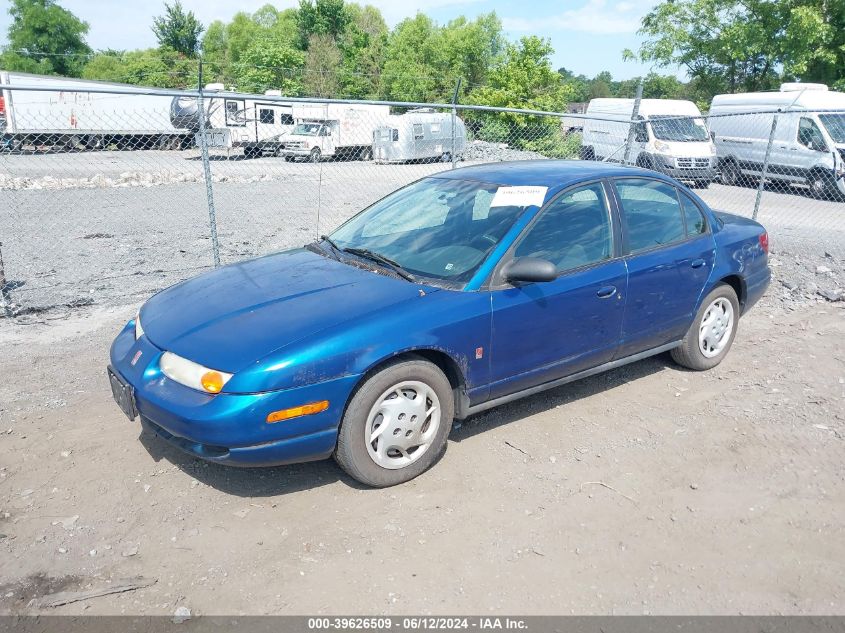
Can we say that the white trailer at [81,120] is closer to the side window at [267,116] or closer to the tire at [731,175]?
the side window at [267,116]

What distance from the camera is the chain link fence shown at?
8.06 metres

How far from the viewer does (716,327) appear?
210 inches

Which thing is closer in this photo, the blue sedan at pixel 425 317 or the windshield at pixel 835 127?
the blue sedan at pixel 425 317

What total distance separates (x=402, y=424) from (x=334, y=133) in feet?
83.4

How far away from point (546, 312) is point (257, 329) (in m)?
1.67

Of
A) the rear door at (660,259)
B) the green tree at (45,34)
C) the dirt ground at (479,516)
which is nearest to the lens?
the dirt ground at (479,516)

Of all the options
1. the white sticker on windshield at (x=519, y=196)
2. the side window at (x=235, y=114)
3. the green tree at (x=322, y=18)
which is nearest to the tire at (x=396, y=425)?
the white sticker on windshield at (x=519, y=196)

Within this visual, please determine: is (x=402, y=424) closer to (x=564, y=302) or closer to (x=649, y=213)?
(x=564, y=302)

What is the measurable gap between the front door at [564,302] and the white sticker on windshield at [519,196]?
0.30ft

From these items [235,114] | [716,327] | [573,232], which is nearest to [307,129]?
[235,114]

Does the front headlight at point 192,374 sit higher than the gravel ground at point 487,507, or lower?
higher

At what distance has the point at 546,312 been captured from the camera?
4066mm

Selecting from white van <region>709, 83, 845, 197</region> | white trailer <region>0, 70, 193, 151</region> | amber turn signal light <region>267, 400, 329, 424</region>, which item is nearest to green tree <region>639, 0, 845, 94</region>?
white van <region>709, 83, 845, 197</region>

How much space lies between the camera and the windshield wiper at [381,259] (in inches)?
159
